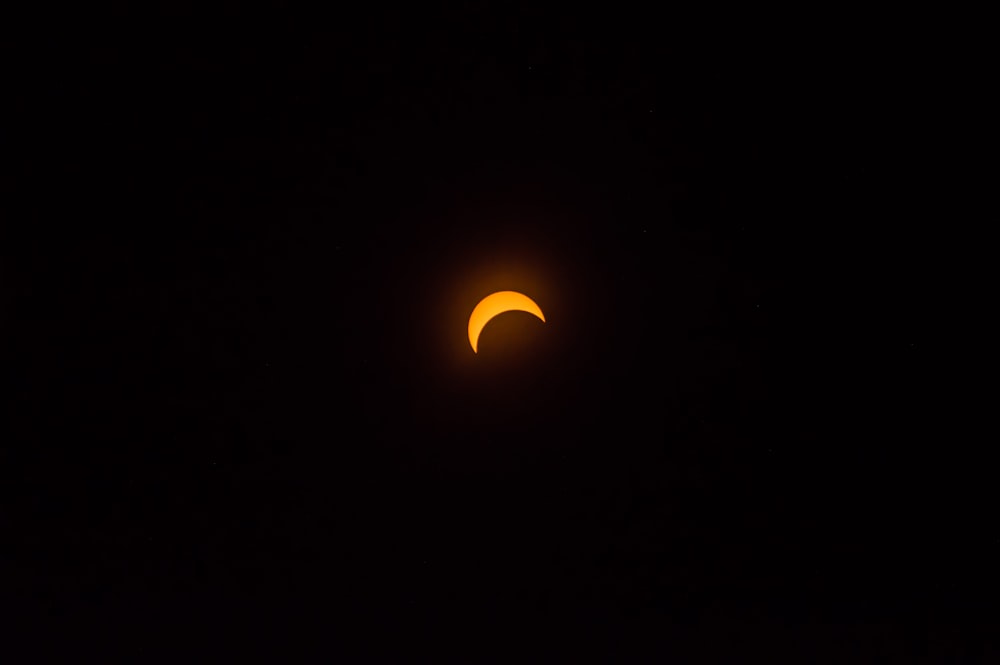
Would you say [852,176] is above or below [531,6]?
below

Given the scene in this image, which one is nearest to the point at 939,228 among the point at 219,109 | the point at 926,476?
the point at 926,476

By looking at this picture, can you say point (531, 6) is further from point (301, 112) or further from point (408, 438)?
point (408, 438)

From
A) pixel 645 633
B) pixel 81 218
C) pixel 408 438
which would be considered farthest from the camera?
pixel 645 633
